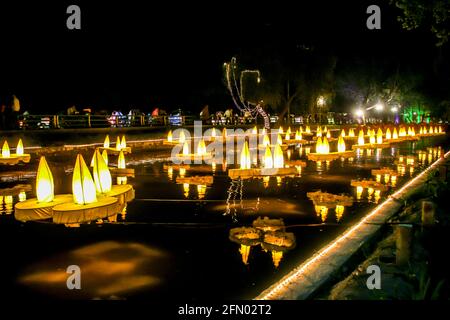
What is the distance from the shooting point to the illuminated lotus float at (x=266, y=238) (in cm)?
696

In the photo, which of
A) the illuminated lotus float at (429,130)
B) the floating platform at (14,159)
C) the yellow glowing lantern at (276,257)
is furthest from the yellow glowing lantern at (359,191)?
the illuminated lotus float at (429,130)

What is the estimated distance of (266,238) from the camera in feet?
24.6

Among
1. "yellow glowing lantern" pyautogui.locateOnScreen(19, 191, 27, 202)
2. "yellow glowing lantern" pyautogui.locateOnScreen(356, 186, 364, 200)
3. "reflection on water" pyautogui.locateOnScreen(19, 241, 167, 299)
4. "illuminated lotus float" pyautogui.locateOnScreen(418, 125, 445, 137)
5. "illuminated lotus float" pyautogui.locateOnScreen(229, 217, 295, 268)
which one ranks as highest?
"illuminated lotus float" pyautogui.locateOnScreen(418, 125, 445, 137)

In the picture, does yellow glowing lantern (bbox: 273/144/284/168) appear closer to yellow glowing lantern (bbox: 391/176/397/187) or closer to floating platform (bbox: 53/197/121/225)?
yellow glowing lantern (bbox: 391/176/397/187)

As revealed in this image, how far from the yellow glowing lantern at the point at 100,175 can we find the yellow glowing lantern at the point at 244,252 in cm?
399

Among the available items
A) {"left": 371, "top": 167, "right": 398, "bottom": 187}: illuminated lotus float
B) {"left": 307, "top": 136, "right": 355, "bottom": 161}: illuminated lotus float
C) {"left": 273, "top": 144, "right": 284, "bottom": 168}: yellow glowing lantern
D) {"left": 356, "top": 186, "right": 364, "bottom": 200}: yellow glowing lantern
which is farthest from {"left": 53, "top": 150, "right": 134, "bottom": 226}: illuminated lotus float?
{"left": 307, "top": 136, "right": 355, "bottom": 161}: illuminated lotus float

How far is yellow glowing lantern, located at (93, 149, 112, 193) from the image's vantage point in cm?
967

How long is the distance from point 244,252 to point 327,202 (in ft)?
13.0

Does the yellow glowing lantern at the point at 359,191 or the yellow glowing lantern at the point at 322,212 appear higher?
the yellow glowing lantern at the point at 359,191

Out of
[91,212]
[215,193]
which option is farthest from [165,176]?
[91,212]

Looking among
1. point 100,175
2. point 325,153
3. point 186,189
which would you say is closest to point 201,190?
point 186,189

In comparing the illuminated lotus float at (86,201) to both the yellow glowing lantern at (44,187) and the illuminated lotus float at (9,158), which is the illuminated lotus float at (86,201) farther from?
the illuminated lotus float at (9,158)
